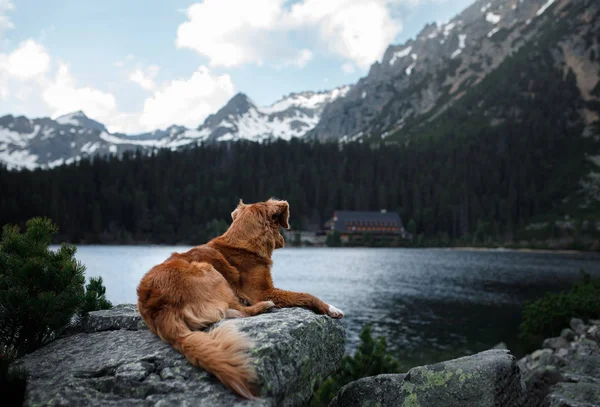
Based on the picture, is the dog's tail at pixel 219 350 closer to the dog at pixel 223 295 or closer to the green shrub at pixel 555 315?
the dog at pixel 223 295

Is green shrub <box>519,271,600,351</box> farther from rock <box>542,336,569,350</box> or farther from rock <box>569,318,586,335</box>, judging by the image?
rock <box>542,336,569,350</box>

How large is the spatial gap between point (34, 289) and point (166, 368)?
2.42 metres

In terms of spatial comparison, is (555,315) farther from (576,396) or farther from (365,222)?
(365,222)

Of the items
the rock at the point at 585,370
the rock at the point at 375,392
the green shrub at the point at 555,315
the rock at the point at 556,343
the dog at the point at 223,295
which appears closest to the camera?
the dog at the point at 223,295

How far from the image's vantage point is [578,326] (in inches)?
864

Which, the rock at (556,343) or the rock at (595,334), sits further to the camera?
the rock at (556,343)

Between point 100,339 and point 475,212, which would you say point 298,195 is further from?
point 100,339

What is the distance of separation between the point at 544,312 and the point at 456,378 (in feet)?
73.8

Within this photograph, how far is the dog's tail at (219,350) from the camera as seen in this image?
3.84m

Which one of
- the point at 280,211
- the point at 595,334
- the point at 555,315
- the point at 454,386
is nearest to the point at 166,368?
the point at 280,211

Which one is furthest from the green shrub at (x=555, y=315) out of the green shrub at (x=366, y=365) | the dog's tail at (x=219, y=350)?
the dog's tail at (x=219, y=350)

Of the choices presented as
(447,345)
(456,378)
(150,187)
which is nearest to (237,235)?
(456,378)

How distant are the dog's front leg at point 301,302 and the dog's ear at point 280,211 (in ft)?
3.35

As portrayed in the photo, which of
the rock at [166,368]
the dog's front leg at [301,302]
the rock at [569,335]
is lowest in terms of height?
the rock at [569,335]
